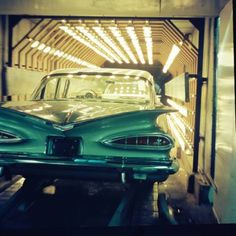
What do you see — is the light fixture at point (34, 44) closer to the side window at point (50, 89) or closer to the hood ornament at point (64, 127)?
the side window at point (50, 89)

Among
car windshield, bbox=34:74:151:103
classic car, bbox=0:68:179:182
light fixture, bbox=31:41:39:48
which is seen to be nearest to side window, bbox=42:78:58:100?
car windshield, bbox=34:74:151:103

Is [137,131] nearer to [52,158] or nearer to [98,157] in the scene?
[98,157]

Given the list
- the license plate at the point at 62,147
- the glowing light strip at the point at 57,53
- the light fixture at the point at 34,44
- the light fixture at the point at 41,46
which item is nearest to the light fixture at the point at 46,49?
the glowing light strip at the point at 57,53

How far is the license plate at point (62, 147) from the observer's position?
423cm

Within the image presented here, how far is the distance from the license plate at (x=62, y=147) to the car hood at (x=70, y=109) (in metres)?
0.21

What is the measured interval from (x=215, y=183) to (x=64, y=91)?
275cm

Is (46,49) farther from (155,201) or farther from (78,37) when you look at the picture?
(155,201)

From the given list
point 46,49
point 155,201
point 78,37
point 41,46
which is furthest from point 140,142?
point 46,49

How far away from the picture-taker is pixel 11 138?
4.30 m

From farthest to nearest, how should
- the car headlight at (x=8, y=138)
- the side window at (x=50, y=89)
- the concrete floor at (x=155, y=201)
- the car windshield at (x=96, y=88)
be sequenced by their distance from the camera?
the side window at (x=50, y=89)
the car windshield at (x=96, y=88)
the concrete floor at (x=155, y=201)
the car headlight at (x=8, y=138)

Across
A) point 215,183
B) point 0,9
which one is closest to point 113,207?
point 215,183

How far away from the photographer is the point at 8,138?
14.2 feet

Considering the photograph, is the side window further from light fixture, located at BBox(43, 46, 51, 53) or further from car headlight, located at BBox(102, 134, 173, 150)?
light fixture, located at BBox(43, 46, 51, 53)

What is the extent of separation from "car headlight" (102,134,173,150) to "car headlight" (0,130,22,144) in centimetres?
99
